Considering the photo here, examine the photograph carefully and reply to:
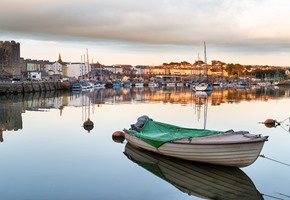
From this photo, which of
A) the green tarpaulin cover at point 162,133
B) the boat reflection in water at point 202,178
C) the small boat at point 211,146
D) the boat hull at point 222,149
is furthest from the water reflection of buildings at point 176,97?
the boat hull at point 222,149

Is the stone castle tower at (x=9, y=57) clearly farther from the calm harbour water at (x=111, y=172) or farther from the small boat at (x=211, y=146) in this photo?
the small boat at (x=211, y=146)

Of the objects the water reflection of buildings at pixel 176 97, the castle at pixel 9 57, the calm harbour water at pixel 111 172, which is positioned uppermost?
the castle at pixel 9 57

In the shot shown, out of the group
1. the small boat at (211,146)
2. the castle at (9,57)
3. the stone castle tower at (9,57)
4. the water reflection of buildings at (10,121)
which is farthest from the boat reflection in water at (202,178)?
the stone castle tower at (9,57)

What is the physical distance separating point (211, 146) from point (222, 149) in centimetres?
34

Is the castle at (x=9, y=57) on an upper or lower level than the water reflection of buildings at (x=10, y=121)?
upper

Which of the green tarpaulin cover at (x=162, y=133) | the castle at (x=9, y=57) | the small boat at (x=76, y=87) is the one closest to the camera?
the green tarpaulin cover at (x=162, y=133)

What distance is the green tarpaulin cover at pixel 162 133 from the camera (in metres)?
13.2

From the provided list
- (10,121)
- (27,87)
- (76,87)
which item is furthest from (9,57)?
(10,121)

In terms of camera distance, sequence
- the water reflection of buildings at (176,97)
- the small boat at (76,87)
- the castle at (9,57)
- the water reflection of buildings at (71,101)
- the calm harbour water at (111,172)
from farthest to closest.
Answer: the small boat at (76,87)
the castle at (9,57)
the water reflection of buildings at (176,97)
the water reflection of buildings at (71,101)
the calm harbour water at (111,172)

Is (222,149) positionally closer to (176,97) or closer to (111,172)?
(111,172)

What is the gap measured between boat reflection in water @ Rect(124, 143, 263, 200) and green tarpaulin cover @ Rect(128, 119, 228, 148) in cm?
67

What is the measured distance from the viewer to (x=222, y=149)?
11406 mm

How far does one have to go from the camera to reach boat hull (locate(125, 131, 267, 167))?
1116cm

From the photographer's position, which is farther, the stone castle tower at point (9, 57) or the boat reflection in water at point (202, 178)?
the stone castle tower at point (9, 57)
